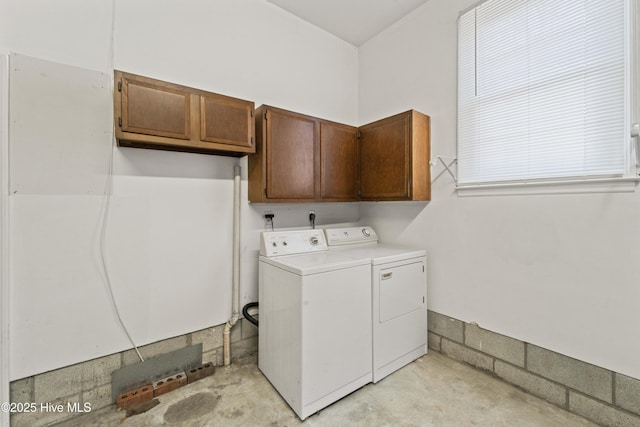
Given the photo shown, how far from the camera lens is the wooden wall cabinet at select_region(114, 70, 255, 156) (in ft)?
5.46

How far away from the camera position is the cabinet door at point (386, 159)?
7.76 feet

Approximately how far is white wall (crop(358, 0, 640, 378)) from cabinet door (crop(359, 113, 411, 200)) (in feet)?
1.04

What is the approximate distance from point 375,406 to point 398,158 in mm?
1887

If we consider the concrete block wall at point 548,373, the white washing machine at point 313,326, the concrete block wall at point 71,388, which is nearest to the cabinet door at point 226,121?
the white washing machine at point 313,326

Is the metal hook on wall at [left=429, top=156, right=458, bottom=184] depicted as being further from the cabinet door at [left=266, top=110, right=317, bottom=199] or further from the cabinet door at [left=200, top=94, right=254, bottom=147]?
the cabinet door at [left=200, top=94, right=254, bottom=147]

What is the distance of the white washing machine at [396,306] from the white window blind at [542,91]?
86 centimetres

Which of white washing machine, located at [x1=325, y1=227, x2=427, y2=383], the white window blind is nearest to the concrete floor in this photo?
white washing machine, located at [x1=325, y1=227, x2=427, y2=383]

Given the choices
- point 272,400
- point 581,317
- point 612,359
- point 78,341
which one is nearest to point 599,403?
point 612,359

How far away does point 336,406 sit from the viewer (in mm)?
1811

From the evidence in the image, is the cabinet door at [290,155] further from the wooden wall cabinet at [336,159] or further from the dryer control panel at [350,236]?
the dryer control panel at [350,236]

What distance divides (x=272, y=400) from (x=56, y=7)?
2.83 metres

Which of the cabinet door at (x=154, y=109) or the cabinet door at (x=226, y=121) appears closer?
the cabinet door at (x=154, y=109)

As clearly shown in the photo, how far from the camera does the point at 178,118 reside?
1828 mm

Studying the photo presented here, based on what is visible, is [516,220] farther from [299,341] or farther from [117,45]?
[117,45]
